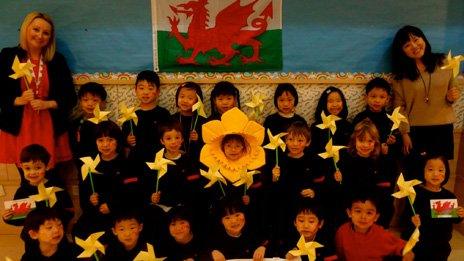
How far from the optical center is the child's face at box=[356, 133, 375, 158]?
10.3 feet

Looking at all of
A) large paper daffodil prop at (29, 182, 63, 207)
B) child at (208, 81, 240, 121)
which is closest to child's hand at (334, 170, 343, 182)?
child at (208, 81, 240, 121)

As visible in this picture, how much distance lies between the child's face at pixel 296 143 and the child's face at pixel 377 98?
67 cm

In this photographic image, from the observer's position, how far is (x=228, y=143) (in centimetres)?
303

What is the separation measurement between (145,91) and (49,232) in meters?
1.21

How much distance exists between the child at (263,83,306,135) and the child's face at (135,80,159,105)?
0.87 metres

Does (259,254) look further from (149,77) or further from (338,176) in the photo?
(149,77)

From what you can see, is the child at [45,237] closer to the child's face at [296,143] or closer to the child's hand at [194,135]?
the child's hand at [194,135]

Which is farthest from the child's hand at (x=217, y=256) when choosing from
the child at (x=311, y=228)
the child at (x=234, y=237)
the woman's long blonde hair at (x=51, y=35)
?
the woman's long blonde hair at (x=51, y=35)

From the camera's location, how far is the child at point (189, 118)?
336cm

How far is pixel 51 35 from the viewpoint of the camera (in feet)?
10.6

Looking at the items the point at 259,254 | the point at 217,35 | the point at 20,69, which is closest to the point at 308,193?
the point at 259,254

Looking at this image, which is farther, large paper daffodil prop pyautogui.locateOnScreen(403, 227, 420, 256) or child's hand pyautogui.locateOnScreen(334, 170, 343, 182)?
child's hand pyautogui.locateOnScreen(334, 170, 343, 182)

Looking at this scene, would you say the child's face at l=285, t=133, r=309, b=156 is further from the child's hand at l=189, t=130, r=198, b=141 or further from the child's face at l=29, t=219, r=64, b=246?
the child's face at l=29, t=219, r=64, b=246

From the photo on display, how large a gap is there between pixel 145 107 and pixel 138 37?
1.72 feet
